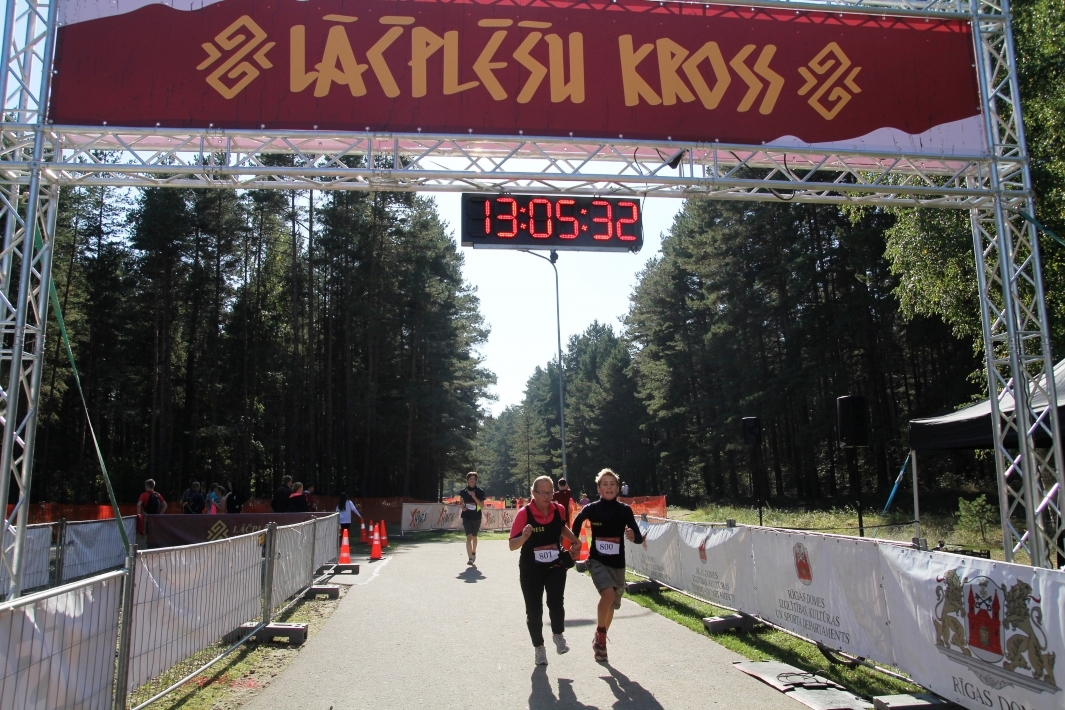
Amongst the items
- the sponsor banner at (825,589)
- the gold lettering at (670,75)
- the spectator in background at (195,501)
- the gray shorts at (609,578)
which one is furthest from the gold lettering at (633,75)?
the spectator in background at (195,501)

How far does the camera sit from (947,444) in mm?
11594

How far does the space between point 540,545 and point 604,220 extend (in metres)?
4.55

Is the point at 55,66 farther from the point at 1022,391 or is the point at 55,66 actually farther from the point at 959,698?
the point at 1022,391

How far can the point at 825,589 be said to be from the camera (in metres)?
7.26

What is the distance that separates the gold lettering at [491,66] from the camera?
33.2 feet

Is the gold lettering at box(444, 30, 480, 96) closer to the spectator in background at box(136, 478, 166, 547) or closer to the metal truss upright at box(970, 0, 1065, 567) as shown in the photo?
the metal truss upright at box(970, 0, 1065, 567)

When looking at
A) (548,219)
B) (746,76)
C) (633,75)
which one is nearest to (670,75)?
(633,75)

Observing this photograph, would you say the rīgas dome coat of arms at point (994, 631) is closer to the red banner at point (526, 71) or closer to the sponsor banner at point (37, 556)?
the red banner at point (526, 71)

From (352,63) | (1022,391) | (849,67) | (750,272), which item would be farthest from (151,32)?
(750,272)

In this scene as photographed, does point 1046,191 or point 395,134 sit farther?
point 1046,191

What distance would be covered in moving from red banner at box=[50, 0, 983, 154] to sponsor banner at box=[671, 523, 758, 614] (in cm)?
523

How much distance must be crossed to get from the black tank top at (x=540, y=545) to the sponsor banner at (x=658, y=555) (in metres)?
3.70

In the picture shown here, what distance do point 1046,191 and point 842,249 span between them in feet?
68.8

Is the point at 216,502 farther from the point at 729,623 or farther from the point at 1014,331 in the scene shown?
the point at 1014,331
